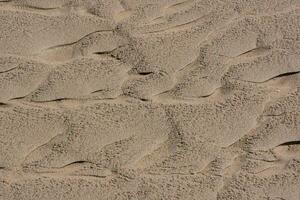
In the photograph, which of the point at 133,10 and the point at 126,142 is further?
the point at 133,10

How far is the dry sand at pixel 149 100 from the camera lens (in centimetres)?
259

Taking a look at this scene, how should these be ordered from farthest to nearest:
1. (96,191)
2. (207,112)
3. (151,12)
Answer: (151,12)
(207,112)
(96,191)

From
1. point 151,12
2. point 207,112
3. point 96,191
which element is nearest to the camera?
point 96,191

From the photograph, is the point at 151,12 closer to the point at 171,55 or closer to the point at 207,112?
the point at 171,55

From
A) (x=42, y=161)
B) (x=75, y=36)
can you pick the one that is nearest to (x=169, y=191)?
(x=42, y=161)

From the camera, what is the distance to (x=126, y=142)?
2.64 metres

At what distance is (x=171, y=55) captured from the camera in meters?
2.83

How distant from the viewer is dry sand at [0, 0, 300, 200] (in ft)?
8.50

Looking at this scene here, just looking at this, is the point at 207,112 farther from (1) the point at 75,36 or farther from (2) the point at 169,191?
(1) the point at 75,36

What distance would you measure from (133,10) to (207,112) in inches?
22.0

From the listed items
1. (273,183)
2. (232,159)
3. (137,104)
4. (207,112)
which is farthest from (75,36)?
(273,183)

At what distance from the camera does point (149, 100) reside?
8.95ft

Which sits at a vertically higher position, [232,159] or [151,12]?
[151,12]

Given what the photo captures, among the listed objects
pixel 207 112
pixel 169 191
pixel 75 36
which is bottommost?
pixel 169 191
